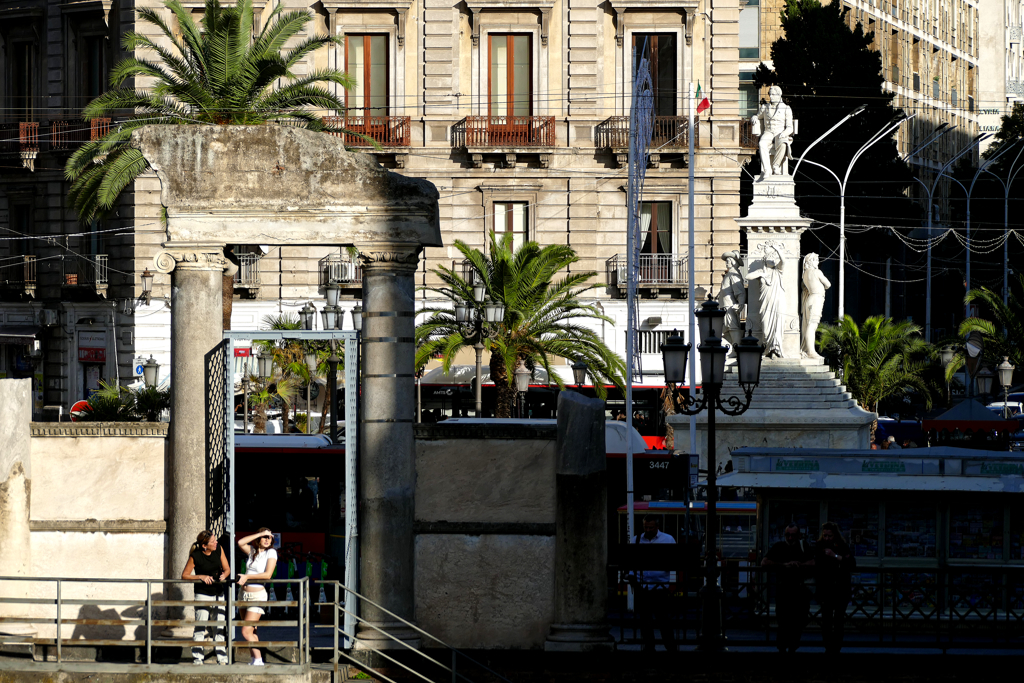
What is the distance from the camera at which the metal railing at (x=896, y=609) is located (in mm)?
15656

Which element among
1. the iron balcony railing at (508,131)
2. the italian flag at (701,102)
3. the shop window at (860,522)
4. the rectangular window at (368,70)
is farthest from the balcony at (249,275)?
the shop window at (860,522)

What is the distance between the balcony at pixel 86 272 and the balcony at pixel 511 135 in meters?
11.1

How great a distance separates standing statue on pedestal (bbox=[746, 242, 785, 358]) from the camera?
31859 mm

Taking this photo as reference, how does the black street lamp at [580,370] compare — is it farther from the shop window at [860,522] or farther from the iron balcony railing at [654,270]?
the shop window at [860,522]

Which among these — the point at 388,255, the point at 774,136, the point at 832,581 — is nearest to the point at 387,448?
the point at 388,255

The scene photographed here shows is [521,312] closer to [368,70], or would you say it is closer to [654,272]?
[654,272]

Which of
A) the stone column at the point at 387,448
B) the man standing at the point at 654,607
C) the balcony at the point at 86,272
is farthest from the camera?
the balcony at the point at 86,272

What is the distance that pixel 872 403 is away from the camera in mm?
47281

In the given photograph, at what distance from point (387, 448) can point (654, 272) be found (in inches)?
1152

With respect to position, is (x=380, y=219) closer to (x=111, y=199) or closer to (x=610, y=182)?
(x=111, y=199)

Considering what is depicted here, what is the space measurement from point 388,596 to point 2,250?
3637 centimetres

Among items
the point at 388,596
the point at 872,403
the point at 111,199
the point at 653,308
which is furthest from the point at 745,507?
the point at 872,403

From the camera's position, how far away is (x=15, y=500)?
1505 centimetres

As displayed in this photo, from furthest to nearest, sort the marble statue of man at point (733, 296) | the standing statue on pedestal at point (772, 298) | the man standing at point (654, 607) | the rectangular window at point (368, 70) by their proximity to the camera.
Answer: the rectangular window at point (368, 70)
the marble statue of man at point (733, 296)
the standing statue on pedestal at point (772, 298)
the man standing at point (654, 607)
